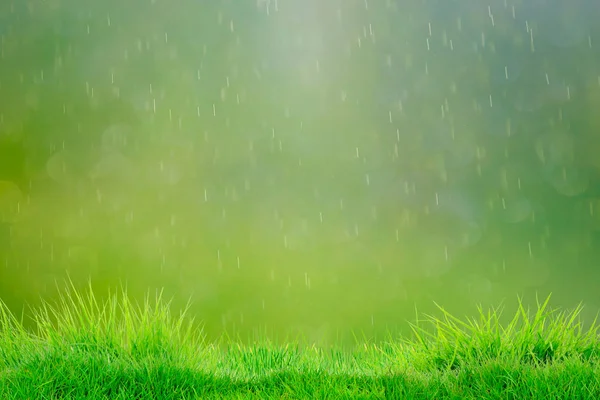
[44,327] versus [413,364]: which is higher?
[44,327]

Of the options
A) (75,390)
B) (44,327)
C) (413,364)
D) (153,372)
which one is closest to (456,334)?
(413,364)

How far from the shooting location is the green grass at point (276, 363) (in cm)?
450

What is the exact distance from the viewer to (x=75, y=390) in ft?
15.3

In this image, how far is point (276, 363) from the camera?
18.8 feet

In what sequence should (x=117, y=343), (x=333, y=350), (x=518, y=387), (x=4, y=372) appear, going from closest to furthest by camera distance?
(x=518, y=387) → (x=4, y=372) → (x=117, y=343) → (x=333, y=350)

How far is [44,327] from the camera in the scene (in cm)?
549

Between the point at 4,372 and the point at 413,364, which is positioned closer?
the point at 4,372

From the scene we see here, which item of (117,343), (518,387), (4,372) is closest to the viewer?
(518,387)

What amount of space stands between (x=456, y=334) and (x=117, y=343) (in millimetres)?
2743

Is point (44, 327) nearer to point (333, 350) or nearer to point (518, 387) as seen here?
point (333, 350)

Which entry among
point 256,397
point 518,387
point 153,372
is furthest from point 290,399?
point 518,387

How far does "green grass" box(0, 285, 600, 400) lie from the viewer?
4.50 metres

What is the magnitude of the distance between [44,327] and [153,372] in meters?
1.20

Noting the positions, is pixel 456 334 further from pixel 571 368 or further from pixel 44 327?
pixel 44 327
